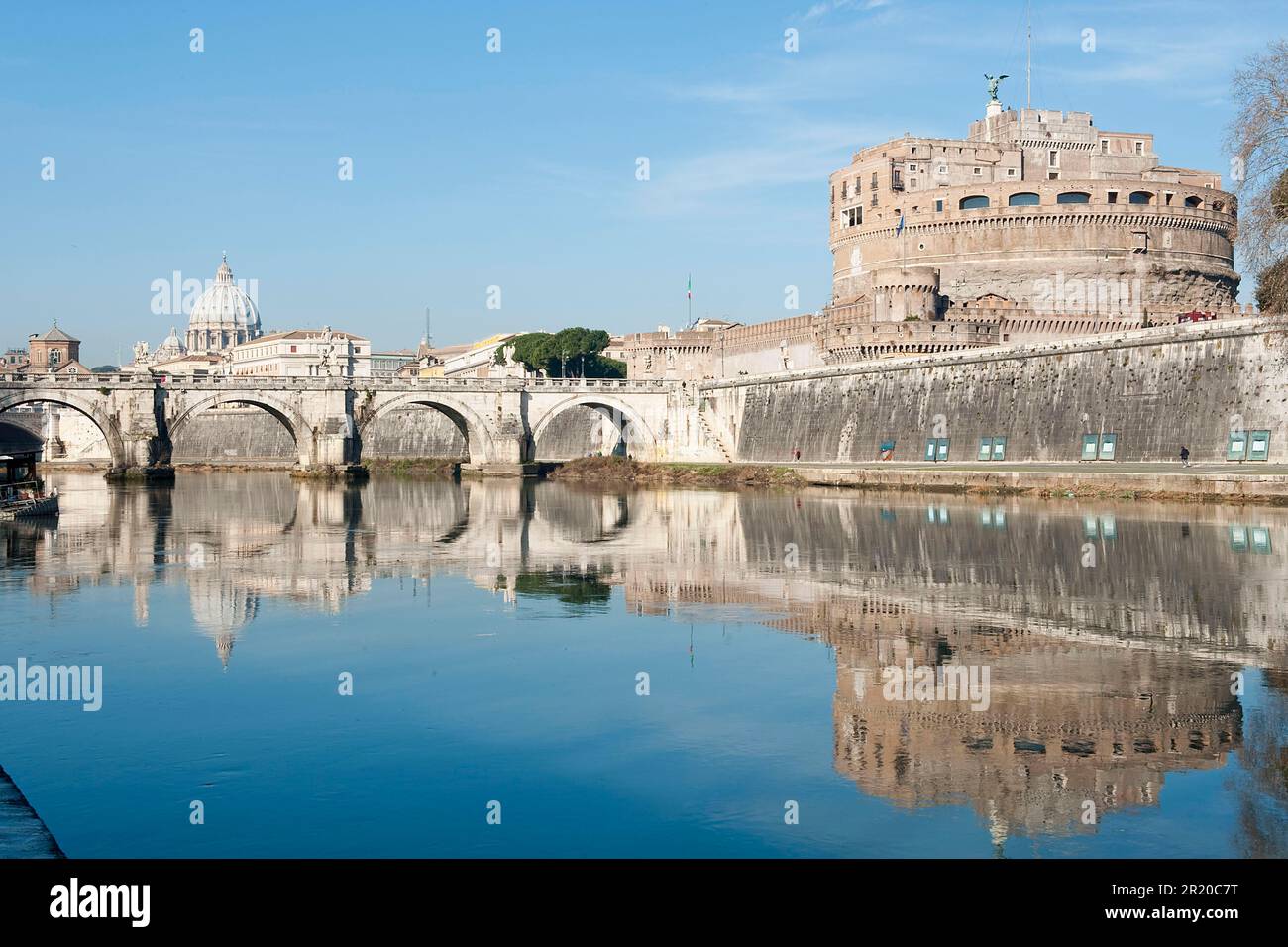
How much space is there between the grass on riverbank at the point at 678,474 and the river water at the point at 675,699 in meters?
28.3

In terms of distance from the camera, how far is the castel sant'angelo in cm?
7662

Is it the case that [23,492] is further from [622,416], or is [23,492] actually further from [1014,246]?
[1014,246]

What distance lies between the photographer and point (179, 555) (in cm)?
3256

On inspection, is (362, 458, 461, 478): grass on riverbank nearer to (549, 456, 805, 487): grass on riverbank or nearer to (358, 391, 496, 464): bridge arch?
(358, 391, 496, 464): bridge arch

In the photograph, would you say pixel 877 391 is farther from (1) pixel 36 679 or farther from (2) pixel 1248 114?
(1) pixel 36 679

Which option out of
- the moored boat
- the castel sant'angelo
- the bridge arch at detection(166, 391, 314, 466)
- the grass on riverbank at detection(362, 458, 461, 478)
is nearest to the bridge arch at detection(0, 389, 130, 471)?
the bridge arch at detection(166, 391, 314, 466)

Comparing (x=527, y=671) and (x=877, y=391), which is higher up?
(x=877, y=391)

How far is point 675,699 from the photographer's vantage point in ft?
53.0

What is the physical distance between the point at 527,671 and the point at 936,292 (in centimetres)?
6373

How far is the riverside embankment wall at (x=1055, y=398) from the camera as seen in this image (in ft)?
140

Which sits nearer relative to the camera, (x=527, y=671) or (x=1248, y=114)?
(x=527, y=671)
